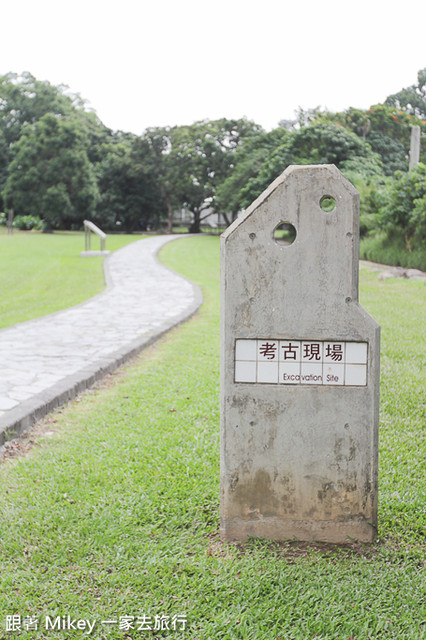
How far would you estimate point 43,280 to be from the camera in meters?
15.0

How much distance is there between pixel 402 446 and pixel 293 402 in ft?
4.92

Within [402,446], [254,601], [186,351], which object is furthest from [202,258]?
[254,601]

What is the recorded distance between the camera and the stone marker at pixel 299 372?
249cm

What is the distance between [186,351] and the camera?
262 inches

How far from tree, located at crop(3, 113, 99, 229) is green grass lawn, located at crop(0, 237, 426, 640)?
37683mm

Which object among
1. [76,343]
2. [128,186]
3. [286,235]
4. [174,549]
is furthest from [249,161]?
[174,549]

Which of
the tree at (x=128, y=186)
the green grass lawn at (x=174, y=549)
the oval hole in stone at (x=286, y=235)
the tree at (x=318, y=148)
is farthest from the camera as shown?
the tree at (x=128, y=186)

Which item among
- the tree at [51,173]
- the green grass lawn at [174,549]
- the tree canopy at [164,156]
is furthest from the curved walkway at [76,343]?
the tree at [51,173]

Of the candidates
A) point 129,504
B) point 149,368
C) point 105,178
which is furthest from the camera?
point 105,178

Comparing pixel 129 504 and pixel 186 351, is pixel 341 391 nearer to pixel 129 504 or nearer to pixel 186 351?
pixel 129 504

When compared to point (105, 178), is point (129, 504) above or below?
below

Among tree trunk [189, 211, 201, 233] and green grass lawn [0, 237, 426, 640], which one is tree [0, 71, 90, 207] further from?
green grass lawn [0, 237, 426, 640]

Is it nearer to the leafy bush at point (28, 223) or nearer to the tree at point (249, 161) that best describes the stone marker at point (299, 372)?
the tree at point (249, 161)

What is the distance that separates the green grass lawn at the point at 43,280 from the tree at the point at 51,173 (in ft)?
56.3
